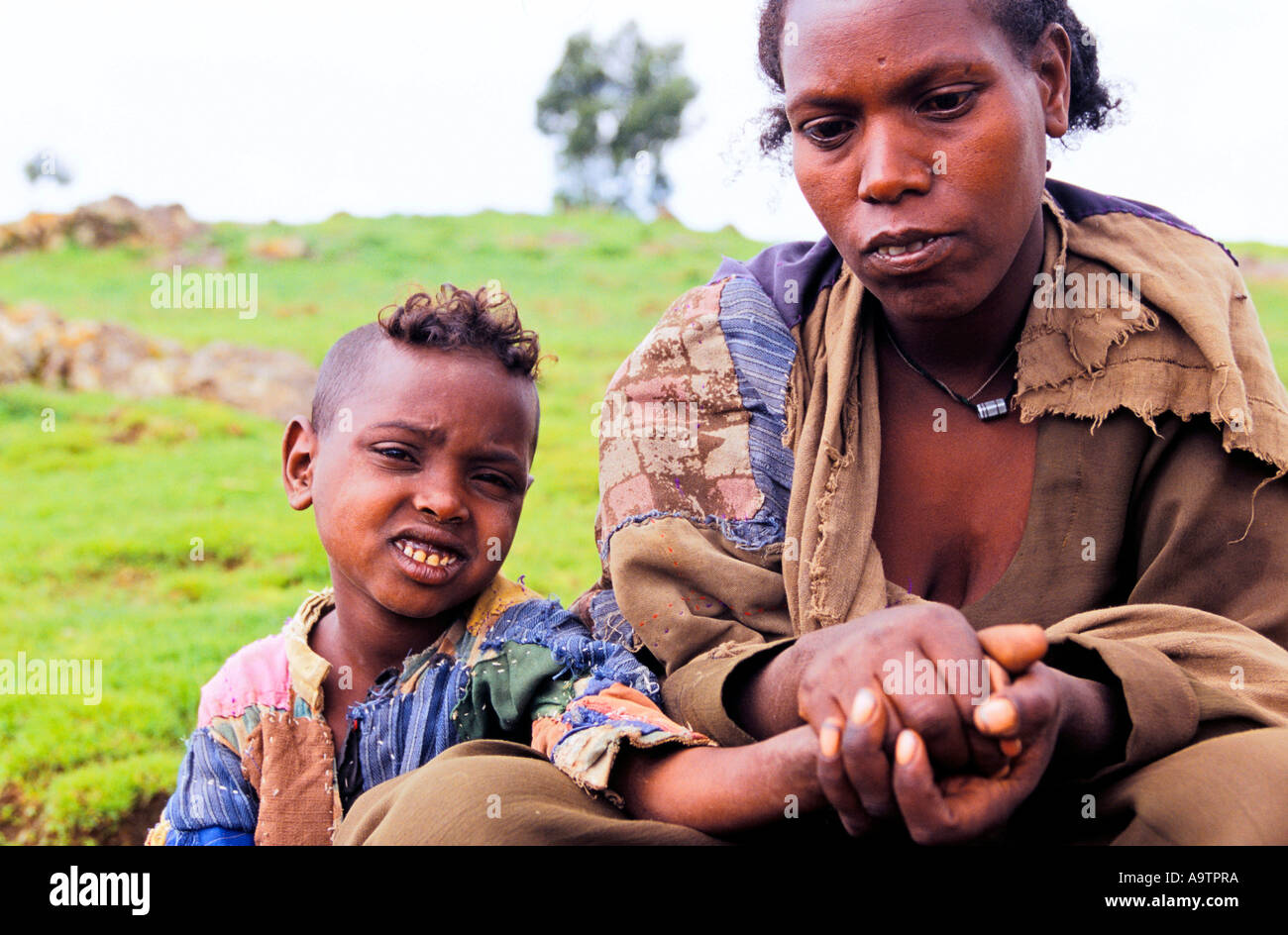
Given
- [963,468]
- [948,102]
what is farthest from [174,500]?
[948,102]

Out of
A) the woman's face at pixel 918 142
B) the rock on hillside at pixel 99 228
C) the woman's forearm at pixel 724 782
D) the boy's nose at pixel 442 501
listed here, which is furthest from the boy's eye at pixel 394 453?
the rock on hillside at pixel 99 228

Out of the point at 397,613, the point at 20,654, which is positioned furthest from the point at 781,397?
the point at 20,654

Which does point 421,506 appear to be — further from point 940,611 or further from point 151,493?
point 151,493

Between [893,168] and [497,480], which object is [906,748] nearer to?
[893,168]

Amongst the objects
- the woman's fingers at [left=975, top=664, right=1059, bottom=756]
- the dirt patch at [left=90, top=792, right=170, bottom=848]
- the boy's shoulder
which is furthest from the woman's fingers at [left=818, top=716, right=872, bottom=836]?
the dirt patch at [left=90, top=792, right=170, bottom=848]

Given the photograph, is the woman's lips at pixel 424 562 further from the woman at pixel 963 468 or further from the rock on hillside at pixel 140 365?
the rock on hillside at pixel 140 365

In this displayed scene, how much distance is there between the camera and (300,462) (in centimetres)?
332

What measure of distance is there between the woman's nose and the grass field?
5.03 ft

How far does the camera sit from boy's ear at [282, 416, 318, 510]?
10.8 feet

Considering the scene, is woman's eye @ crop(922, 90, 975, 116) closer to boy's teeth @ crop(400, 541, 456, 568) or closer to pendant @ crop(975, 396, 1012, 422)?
pendant @ crop(975, 396, 1012, 422)

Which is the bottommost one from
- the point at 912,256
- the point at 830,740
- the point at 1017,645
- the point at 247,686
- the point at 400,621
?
the point at 830,740

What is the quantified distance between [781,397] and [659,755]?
95 cm

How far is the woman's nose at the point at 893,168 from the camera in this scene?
8.38 ft

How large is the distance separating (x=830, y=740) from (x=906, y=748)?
13cm
